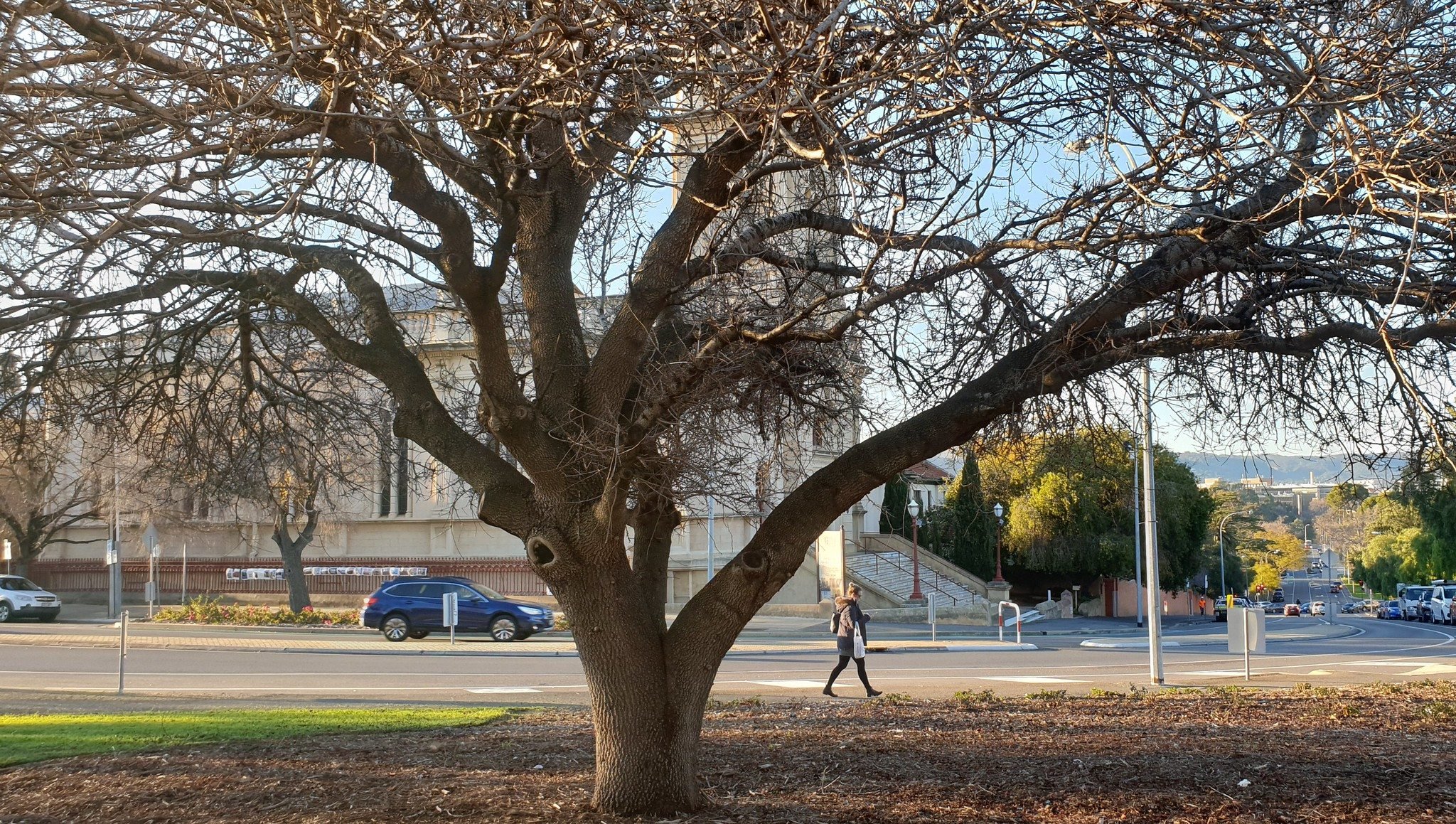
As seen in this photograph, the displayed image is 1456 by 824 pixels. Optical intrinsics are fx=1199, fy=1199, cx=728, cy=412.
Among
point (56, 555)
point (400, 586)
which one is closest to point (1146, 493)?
point (400, 586)

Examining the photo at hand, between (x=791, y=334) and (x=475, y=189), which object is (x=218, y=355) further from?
(x=791, y=334)

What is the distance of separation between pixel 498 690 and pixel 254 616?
2072 centimetres

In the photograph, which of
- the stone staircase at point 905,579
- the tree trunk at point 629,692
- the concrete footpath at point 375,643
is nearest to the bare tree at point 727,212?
the tree trunk at point 629,692

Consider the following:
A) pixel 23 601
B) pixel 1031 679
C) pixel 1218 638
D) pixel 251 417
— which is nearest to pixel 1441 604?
pixel 1218 638

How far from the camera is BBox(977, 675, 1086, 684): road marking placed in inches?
741

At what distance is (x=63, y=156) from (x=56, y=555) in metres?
51.1

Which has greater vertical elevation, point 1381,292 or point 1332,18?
point 1332,18

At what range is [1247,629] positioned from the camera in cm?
1780

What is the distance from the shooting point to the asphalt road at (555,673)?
1744 cm

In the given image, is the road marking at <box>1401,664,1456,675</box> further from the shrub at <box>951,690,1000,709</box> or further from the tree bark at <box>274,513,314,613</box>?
the tree bark at <box>274,513,314,613</box>

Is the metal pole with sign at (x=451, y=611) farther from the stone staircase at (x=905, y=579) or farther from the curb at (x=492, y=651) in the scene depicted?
the stone staircase at (x=905, y=579)

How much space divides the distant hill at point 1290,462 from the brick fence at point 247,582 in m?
33.8

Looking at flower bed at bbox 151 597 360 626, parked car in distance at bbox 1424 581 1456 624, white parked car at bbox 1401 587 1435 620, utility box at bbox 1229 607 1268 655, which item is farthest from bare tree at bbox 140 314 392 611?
white parked car at bbox 1401 587 1435 620

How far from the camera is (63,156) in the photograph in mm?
6133
